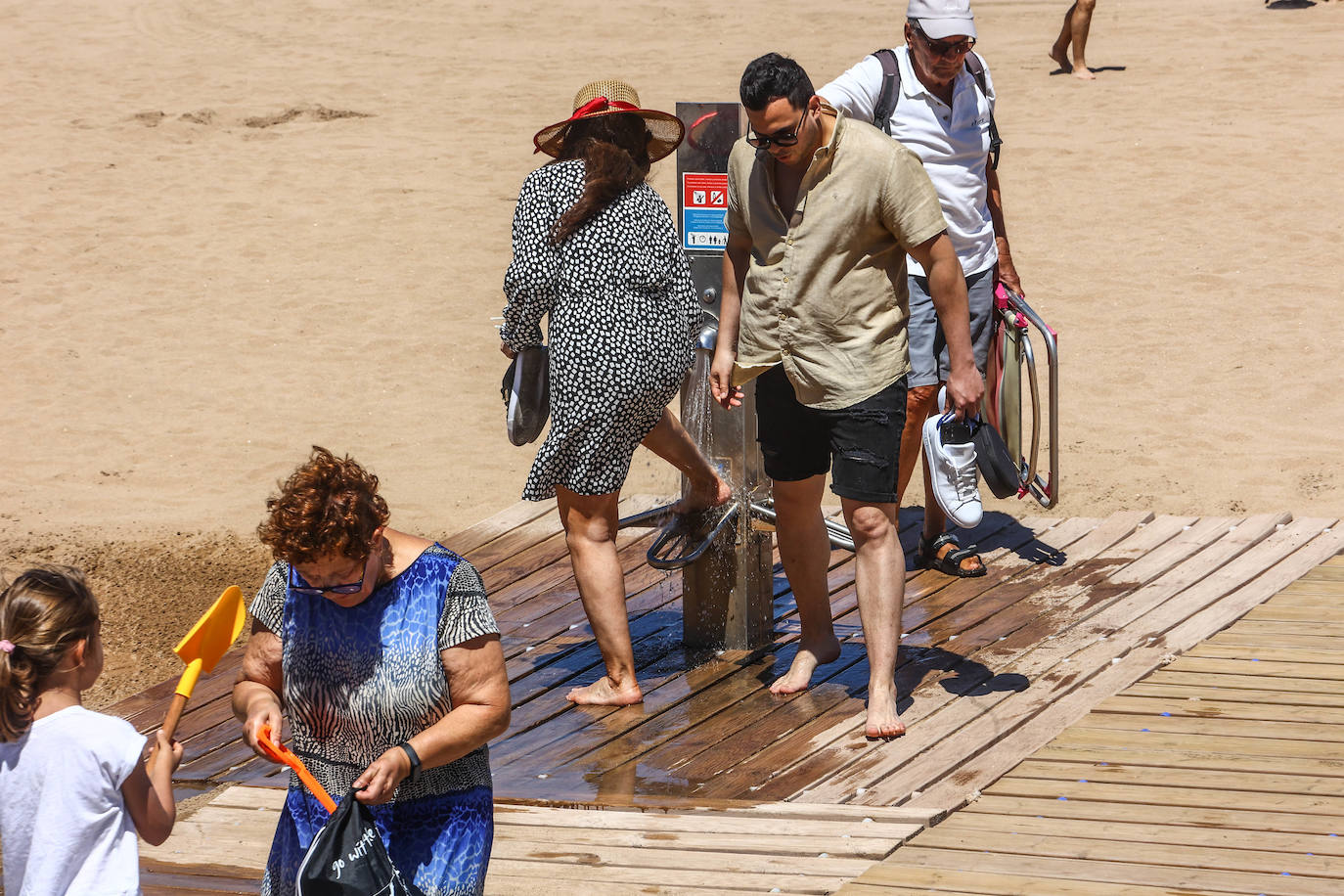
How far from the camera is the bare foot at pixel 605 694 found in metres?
4.62

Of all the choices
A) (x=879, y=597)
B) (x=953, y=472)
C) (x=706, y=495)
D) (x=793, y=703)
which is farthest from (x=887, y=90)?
(x=793, y=703)

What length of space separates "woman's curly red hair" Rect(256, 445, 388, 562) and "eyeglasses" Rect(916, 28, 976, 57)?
2.69 metres

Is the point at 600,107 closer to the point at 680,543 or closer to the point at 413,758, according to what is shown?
the point at 680,543

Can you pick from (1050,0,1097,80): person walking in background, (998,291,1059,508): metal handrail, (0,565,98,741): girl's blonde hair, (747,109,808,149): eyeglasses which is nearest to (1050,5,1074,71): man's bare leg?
(1050,0,1097,80): person walking in background

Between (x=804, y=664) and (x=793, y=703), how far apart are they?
0.15 meters

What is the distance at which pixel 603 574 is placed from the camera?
452cm

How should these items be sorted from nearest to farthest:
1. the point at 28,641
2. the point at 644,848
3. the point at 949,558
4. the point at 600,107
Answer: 1. the point at 28,641
2. the point at 644,848
3. the point at 600,107
4. the point at 949,558

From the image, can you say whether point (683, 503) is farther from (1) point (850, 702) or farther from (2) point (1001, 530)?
(2) point (1001, 530)

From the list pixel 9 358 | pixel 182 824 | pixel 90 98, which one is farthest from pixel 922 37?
pixel 90 98

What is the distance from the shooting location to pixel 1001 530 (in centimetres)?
599

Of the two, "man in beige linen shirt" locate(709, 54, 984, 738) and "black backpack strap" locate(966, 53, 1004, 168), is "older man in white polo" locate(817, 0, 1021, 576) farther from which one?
"man in beige linen shirt" locate(709, 54, 984, 738)

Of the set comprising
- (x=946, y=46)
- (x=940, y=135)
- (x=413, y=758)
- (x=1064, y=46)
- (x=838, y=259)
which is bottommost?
(x=413, y=758)

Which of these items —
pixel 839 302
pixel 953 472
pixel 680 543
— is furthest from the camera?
pixel 680 543

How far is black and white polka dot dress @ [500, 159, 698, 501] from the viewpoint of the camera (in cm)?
432
